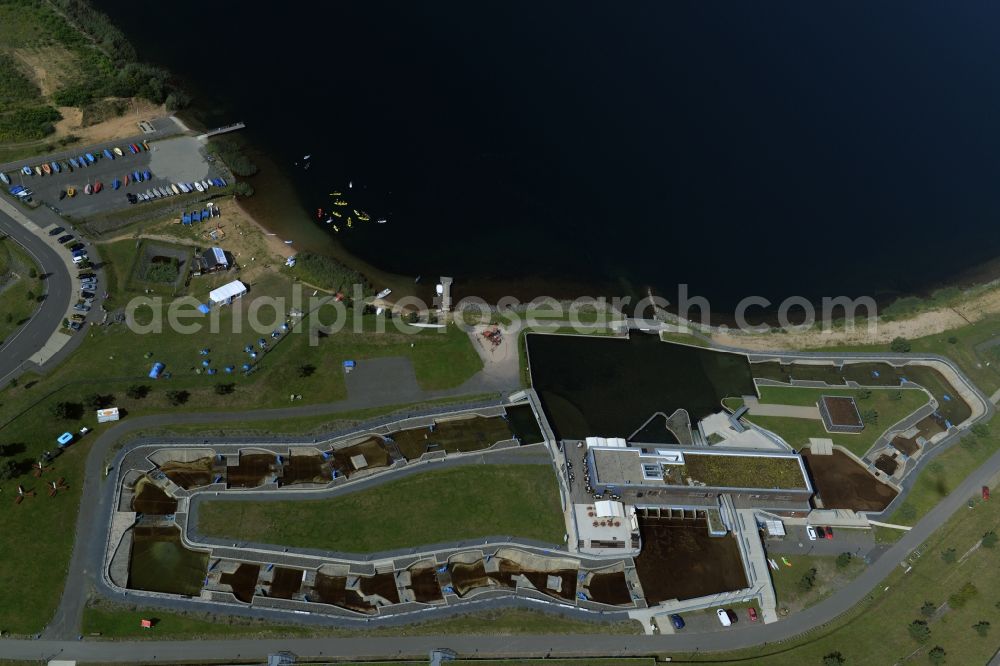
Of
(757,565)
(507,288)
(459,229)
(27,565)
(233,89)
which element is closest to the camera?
(27,565)

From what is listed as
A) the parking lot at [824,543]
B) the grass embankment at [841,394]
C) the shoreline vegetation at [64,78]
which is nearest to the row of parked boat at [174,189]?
the shoreline vegetation at [64,78]

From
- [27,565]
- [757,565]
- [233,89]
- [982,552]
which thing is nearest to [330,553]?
[27,565]

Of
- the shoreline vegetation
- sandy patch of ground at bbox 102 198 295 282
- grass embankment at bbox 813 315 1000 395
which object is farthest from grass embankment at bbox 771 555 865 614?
the shoreline vegetation

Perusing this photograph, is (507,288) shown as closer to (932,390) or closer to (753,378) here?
(753,378)

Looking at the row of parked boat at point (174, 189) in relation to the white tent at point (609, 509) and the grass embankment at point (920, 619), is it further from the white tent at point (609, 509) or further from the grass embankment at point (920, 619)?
the grass embankment at point (920, 619)

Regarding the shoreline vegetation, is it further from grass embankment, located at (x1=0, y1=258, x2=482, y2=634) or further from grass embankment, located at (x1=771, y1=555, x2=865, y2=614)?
grass embankment, located at (x1=771, y1=555, x2=865, y2=614)
